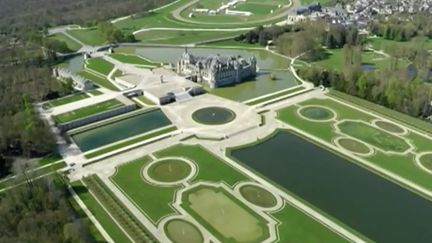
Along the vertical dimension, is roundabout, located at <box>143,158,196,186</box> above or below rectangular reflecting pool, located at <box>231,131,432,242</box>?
above

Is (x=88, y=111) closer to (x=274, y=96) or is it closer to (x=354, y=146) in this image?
(x=274, y=96)

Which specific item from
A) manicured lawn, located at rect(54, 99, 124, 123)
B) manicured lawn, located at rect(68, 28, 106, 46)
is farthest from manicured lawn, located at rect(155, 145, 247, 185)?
manicured lawn, located at rect(68, 28, 106, 46)

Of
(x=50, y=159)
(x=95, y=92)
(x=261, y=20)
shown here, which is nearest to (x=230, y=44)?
(x=261, y=20)

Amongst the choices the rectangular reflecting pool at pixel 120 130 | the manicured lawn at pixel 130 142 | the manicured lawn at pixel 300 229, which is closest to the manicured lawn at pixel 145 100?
the rectangular reflecting pool at pixel 120 130

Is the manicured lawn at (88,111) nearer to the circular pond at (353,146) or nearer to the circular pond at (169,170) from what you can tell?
the circular pond at (169,170)

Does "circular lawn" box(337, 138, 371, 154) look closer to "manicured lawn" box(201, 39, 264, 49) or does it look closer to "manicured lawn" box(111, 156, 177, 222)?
"manicured lawn" box(111, 156, 177, 222)
